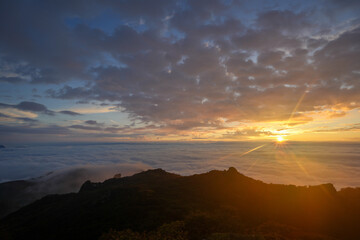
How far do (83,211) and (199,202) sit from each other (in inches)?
997

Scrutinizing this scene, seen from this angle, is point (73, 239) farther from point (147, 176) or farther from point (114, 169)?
point (114, 169)

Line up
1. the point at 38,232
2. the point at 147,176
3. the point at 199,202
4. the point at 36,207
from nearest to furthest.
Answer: the point at 38,232 < the point at 199,202 < the point at 36,207 < the point at 147,176

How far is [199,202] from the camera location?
129 feet

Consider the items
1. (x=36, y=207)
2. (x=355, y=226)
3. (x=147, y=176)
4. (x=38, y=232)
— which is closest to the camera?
(x=355, y=226)

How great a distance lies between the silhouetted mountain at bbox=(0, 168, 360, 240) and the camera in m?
27.3

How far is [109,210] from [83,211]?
7.24m

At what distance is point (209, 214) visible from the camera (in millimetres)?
32219

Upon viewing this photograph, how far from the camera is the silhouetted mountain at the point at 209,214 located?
1076 inches

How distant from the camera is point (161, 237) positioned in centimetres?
2495

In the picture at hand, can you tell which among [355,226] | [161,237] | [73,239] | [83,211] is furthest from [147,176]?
[355,226]

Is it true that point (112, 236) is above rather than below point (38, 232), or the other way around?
above

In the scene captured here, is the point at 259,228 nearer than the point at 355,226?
Yes

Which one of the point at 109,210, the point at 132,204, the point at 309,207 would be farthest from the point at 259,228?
the point at 109,210

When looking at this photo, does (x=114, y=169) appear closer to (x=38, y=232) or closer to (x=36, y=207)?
(x=36, y=207)
